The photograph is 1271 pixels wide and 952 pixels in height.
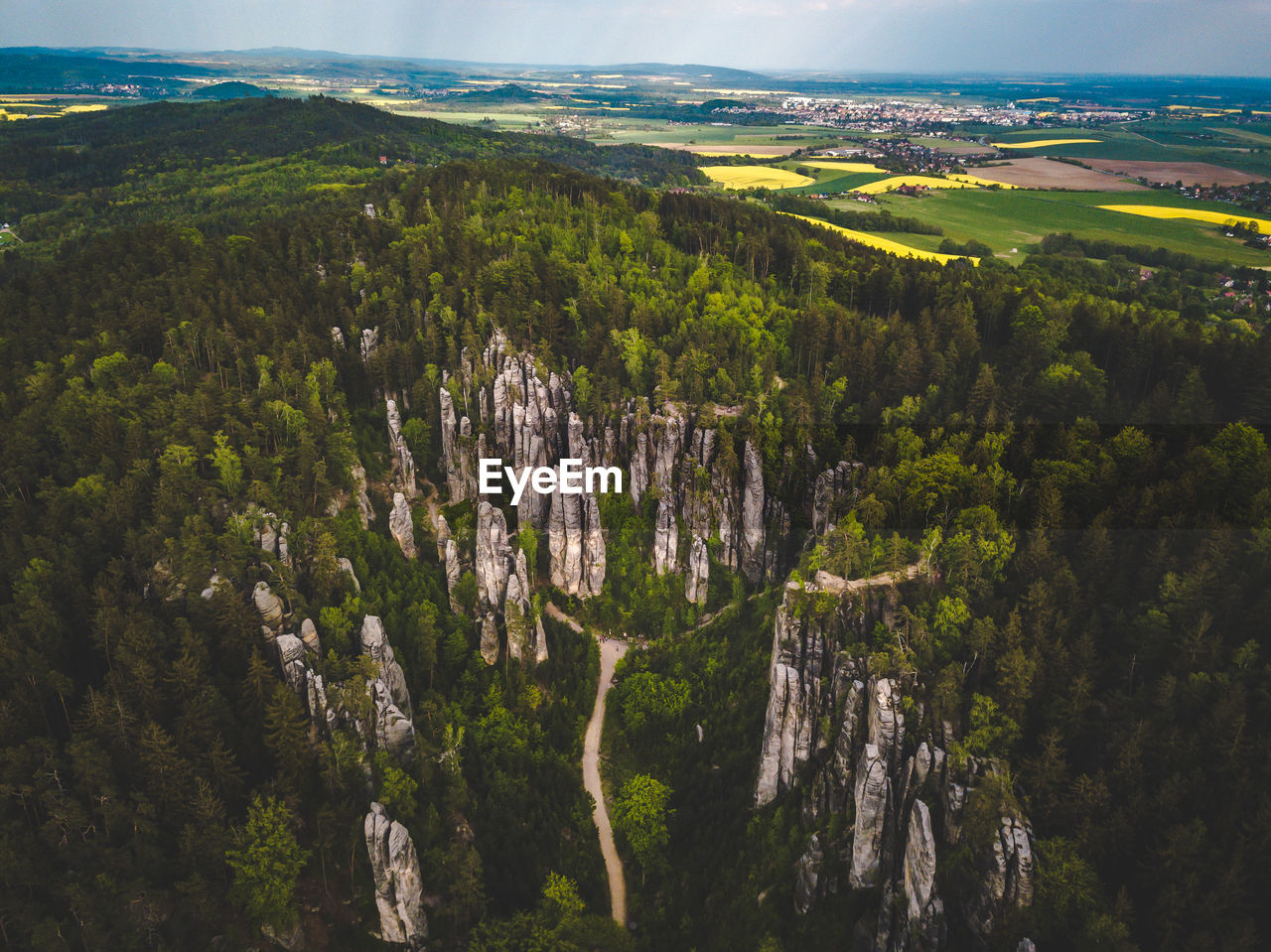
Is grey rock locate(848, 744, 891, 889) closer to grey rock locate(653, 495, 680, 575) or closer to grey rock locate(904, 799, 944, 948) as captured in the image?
grey rock locate(904, 799, 944, 948)

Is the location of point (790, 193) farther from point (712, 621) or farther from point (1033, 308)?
point (712, 621)

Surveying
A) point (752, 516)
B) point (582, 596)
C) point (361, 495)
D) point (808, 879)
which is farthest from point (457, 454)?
point (808, 879)

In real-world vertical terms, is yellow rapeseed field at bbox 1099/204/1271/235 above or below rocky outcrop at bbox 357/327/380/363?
above

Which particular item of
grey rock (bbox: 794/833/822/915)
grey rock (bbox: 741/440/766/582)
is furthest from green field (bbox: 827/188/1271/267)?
grey rock (bbox: 794/833/822/915)

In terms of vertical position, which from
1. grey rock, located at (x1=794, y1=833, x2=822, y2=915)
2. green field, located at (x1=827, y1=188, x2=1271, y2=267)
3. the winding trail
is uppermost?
green field, located at (x1=827, y1=188, x2=1271, y2=267)

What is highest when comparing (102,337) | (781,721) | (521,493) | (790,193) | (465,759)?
(790,193)

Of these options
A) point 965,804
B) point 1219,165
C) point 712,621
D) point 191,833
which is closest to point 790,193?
point 1219,165

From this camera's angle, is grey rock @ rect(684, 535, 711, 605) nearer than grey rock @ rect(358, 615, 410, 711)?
No

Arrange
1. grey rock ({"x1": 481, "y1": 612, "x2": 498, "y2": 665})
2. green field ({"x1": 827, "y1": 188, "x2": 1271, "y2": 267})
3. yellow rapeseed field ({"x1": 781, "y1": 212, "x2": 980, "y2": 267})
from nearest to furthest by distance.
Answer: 1. grey rock ({"x1": 481, "y1": 612, "x2": 498, "y2": 665})
2. yellow rapeseed field ({"x1": 781, "y1": 212, "x2": 980, "y2": 267})
3. green field ({"x1": 827, "y1": 188, "x2": 1271, "y2": 267})
